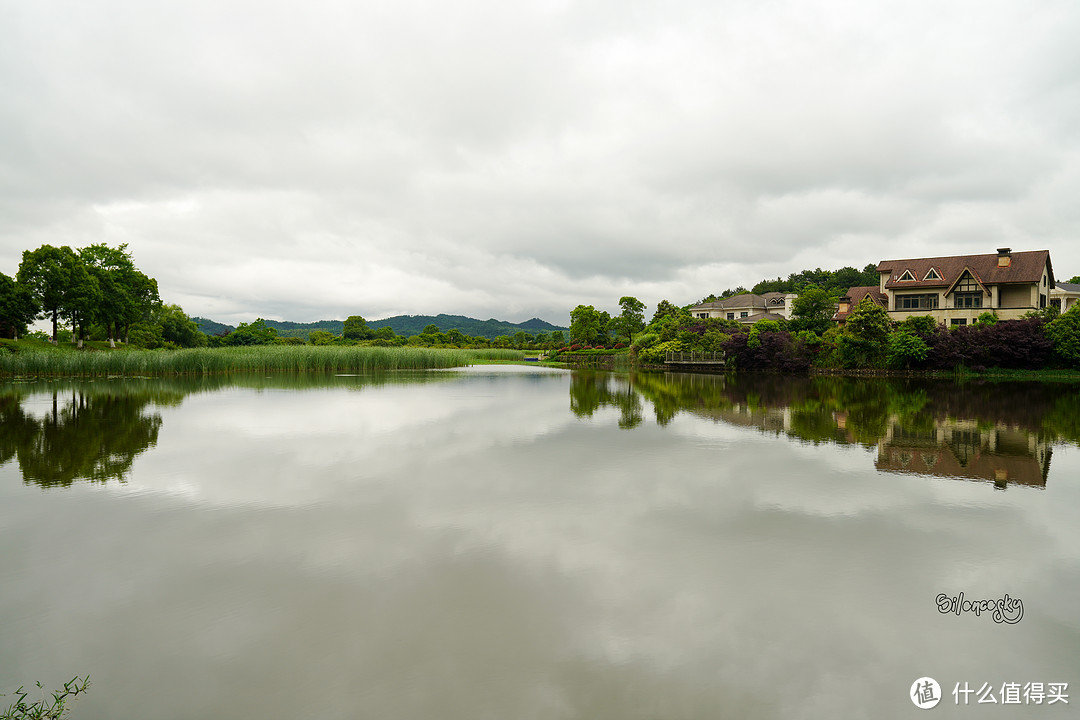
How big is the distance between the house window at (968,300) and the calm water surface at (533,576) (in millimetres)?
31636

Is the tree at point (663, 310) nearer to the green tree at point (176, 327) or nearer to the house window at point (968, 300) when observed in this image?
the house window at point (968, 300)

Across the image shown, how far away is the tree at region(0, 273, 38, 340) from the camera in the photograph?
3503cm

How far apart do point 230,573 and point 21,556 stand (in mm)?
2117

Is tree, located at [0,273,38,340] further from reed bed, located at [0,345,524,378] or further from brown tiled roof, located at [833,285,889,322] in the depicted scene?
brown tiled roof, located at [833,285,889,322]

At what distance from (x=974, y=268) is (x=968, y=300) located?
248cm

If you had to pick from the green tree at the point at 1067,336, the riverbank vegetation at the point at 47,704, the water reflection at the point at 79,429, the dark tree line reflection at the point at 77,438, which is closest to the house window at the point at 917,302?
the green tree at the point at 1067,336

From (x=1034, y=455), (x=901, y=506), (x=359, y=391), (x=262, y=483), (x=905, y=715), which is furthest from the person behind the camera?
(x=359, y=391)

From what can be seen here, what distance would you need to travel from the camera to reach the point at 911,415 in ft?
46.5

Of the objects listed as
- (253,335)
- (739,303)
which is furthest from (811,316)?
(253,335)

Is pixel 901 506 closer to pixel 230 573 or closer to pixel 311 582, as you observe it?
pixel 311 582

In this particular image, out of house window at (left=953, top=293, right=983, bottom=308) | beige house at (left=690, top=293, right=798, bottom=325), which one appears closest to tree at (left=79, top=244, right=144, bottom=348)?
beige house at (left=690, top=293, right=798, bottom=325)

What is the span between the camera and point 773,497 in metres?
6.50

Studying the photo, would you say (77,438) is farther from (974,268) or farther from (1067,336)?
(974,268)

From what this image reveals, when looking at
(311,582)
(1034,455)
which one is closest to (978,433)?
(1034,455)
